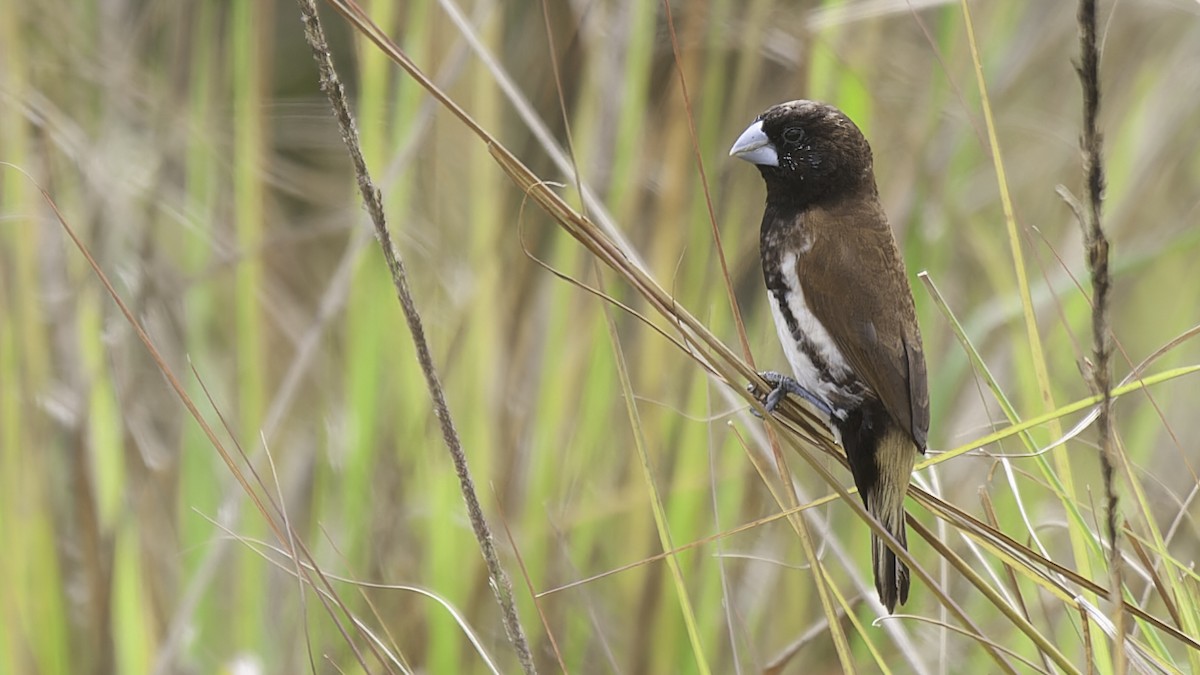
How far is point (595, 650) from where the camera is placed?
201 cm

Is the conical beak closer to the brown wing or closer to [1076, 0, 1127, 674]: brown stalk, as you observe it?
the brown wing

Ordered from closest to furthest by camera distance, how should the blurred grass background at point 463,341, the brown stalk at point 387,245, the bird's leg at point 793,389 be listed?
the brown stalk at point 387,245 < the bird's leg at point 793,389 < the blurred grass background at point 463,341

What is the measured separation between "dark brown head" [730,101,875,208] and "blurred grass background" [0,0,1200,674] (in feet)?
0.82

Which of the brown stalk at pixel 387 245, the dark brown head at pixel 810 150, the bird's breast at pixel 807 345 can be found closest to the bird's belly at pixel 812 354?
the bird's breast at pixel 807 345

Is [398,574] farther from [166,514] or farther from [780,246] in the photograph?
[780,246]

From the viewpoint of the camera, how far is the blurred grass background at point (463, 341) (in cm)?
179

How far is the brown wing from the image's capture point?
1356 mm

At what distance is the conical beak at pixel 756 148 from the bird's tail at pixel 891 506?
0.35m

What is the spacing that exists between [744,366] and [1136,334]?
2605 millimetres

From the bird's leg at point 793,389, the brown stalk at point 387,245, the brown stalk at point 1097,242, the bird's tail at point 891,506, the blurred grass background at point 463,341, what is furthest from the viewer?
the blurred grass background at point 463,341

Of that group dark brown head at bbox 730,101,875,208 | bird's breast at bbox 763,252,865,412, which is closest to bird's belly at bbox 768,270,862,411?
bird's breast at bbox 763,252,865,412

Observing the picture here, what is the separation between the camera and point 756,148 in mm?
1479

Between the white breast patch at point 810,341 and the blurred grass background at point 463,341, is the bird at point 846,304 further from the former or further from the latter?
the blurred grass background at point 463,341

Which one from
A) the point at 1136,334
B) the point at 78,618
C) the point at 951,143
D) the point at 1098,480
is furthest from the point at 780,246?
the point at 1136,334
